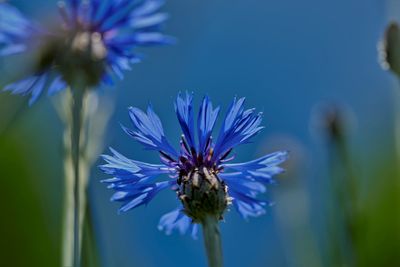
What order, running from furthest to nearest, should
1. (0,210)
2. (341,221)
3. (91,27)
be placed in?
(0,210)
(341,221)
(91,27)

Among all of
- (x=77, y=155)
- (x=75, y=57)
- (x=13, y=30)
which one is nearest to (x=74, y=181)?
(x=77, y=155)

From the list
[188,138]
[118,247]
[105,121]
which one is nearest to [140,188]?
[188,138]

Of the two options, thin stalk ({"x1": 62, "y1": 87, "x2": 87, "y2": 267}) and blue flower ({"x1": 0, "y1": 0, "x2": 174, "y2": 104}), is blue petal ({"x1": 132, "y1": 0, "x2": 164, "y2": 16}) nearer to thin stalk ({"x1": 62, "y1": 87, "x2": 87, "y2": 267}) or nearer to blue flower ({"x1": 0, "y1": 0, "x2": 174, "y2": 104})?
blue flower ({"x1": 0, "y1": 0, "x2": 174, "y2": 104})

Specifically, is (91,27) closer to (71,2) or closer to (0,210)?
(71,2)

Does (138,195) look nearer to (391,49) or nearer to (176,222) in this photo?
(176,222)

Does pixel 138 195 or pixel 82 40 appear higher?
pixel 82 40

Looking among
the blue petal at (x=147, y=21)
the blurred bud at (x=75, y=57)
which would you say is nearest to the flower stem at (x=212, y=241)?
the blurred bud at (x=75, y=57)
